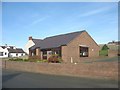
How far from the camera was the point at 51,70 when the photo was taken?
84.6 feet

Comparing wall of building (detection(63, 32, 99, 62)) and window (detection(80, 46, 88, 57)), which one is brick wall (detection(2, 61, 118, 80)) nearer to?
wall of building (detection(63, 32, 99, 62))

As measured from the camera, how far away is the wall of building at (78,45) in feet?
134

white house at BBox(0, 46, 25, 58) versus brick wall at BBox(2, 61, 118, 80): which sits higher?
white house at BBox(0, 46, 25, 58)

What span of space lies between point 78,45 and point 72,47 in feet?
6.40

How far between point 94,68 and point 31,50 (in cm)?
3455

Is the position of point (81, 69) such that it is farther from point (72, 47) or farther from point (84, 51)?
point (84, 51)

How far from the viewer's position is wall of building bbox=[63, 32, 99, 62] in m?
40.9

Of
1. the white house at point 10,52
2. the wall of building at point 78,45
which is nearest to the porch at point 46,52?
the wall of building at point 78,45

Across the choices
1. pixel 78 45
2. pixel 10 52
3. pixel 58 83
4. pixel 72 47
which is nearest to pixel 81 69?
pixel 58 83

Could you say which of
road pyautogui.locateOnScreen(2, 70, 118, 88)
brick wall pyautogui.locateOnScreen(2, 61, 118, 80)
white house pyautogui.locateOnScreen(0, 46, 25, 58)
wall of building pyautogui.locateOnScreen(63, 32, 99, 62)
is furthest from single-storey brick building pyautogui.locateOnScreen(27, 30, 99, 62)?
white house pyautogui.locateOnScreen(0, 46, 25, 58)

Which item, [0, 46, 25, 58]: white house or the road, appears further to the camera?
[0, 46, 25, 58]: white house

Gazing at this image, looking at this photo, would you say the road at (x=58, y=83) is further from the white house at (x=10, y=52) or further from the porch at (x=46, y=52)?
the white house at (x=10, y=52)

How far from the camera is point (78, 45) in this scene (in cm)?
4278

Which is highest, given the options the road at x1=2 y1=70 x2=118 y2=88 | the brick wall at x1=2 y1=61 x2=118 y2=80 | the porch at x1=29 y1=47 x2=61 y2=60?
the porch at x1=29 y1=47 x2=61 y2=60
